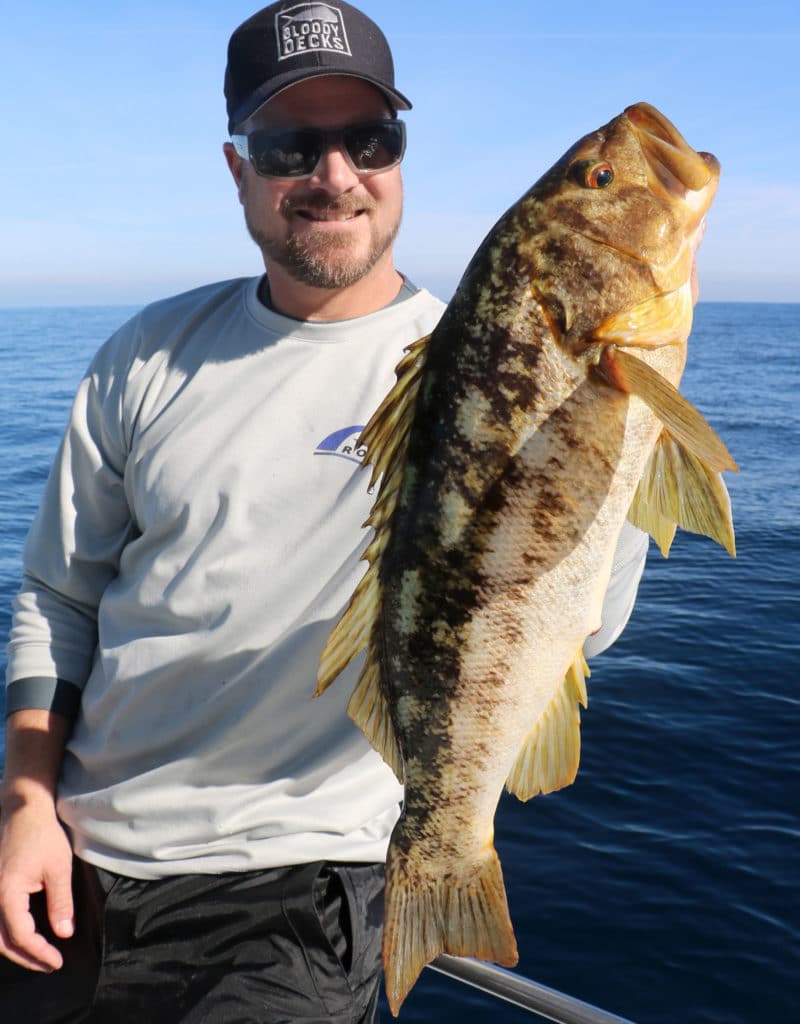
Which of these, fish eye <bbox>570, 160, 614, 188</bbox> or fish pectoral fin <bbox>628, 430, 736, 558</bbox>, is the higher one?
fish eye <bbox>570, 160, 614, 188</bbox>

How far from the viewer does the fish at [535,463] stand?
6.83 feet

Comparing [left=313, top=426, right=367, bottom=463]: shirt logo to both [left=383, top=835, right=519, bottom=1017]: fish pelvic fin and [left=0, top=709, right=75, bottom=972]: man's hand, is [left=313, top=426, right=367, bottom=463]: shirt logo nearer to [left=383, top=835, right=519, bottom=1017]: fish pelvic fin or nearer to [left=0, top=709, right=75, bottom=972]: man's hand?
[left=383, top=835, right=519, bottom=1017]: fish pelvic fin

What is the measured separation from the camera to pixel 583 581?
2.15 metres

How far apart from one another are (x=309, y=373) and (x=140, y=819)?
158 centimetres

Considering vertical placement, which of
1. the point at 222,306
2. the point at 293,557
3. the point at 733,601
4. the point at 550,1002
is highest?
the point at 222,306

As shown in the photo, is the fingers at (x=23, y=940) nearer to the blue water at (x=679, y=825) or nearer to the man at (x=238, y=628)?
the man at (x=238, y=628)

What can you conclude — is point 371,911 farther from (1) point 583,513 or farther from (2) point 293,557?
(1) point 583,513

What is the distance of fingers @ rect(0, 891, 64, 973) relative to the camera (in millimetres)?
3072

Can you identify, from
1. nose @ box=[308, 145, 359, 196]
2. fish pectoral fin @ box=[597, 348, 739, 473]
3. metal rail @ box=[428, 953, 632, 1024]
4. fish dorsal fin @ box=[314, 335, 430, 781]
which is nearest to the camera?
fish pectoral fin @ box=[597, 348, 739, 473]

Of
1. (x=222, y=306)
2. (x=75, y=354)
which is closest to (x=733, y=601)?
(x=222, y=306)

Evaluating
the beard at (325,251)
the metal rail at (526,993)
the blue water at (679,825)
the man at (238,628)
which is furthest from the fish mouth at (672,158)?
the blue water at (679,825)

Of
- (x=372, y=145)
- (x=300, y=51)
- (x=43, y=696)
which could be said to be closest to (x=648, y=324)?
(x=372, y=145)

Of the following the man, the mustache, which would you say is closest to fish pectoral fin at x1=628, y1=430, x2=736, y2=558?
the man

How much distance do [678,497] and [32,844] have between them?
2.46 m
